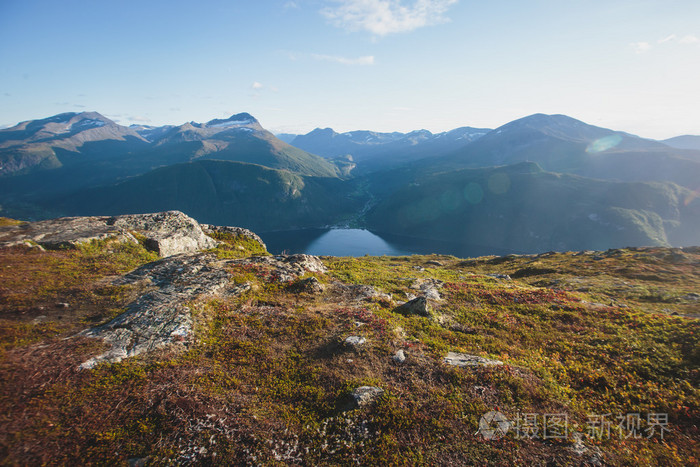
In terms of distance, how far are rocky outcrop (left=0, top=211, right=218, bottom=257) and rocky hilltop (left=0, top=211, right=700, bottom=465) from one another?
2.08 meters

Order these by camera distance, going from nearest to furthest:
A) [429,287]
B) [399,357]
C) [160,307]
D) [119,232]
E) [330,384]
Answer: [330,384]
[399,357]
[160,307]
[429,287]
[119,232]

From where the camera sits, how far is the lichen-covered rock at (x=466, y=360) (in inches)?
501

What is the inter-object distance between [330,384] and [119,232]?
28272 millimetres

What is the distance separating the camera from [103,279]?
18156 mm

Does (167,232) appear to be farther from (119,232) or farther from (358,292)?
(358,292)

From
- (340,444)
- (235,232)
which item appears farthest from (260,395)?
(235,232)

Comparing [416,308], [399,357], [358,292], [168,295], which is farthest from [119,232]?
[399,357]

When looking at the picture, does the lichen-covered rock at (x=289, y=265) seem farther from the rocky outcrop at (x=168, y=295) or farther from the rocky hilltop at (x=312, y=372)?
the rocky hilltop at (x=312, y=372)

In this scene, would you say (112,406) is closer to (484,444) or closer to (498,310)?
(484,444)

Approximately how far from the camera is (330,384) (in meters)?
11.0

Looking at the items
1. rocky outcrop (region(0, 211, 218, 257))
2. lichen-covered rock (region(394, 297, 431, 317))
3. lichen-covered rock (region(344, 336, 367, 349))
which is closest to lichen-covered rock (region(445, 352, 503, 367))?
lichen-covered rock (region(344, 336, 367, 349))

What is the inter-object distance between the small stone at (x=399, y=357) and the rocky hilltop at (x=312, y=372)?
31 cm

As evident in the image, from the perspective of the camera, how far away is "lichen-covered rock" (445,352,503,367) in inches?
501

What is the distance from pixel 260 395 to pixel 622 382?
52.7 feet
